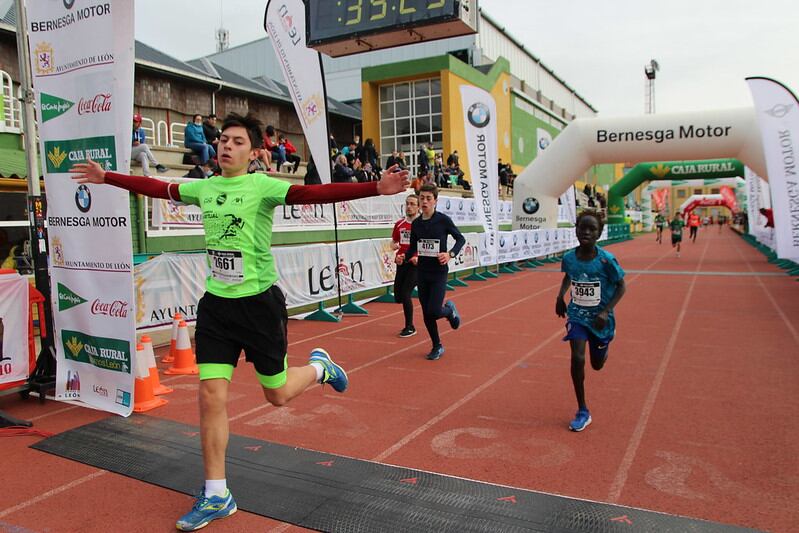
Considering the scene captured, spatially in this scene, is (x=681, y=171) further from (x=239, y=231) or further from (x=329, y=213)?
(x=239, y=231)

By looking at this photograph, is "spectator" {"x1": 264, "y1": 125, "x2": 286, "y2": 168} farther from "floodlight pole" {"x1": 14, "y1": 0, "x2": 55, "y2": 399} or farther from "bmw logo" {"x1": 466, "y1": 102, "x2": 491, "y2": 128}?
"floodlight pole" {"x1": 14, "y1": 0, "x2": 55, "y2": 399}

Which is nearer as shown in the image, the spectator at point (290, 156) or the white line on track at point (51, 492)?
the white line on track at point (51, 492)

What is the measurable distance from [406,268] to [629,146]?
1315cm

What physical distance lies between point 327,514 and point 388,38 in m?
16.5

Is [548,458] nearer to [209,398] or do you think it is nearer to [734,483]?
[734,483]

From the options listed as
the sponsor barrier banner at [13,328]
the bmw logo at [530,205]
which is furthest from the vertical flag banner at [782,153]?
the sponsor barrier banner at [13,328]

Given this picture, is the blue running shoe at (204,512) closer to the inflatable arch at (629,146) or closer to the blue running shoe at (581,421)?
A: the blue running shoe at (581,421)

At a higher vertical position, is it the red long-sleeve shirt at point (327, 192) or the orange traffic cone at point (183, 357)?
the red long-sleeve shirt at point (327, 192)

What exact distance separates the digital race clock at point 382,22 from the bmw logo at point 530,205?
5940 millimetres

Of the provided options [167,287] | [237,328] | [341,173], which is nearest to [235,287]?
[237,328]

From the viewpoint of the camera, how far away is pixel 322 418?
5.01 m

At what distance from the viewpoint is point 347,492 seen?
3570 millimetres

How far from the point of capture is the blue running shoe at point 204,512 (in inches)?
124

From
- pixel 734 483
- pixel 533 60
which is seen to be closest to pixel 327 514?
pixel 734 483
